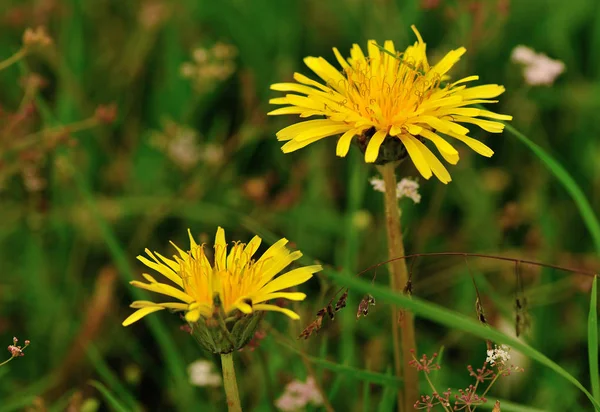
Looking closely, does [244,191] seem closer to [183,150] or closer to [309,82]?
[183,150]

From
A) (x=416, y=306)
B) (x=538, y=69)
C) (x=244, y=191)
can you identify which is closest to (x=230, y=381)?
(x=416, y=306)

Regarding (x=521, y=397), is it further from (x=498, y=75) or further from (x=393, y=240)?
(x=498, y=75)

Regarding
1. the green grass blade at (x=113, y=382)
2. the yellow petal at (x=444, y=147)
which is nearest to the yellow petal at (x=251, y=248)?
the yellow petal at (x=444, y=147)

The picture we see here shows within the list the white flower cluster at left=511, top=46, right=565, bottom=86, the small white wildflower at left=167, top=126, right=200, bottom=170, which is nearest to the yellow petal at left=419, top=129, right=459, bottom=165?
the white flower cluster at left=511, top=46, right=565, bottom=86

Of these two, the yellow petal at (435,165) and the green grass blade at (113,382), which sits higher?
the yellow petal at (435,165)

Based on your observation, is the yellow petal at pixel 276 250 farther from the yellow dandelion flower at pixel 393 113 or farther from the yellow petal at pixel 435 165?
the yellow petal at pixel 435 165

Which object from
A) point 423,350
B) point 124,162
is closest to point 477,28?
point 423,350

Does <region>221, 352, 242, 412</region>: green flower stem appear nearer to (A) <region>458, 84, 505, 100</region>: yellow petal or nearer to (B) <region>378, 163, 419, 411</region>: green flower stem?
(B) <region>378, 163, 419, 411</region>: green flower stem
